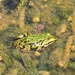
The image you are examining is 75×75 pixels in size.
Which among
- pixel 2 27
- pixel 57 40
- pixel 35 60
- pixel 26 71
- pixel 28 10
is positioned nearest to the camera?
pixel 26 71

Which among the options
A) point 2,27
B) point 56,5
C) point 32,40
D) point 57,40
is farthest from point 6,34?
point 56,5

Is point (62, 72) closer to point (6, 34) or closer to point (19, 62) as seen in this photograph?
point (19, 62)

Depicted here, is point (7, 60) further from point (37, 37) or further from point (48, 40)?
point (48, 40)

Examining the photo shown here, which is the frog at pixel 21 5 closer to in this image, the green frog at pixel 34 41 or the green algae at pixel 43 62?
the green frog at pixel 34 41

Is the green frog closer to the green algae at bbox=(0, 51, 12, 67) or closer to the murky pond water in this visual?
the murky pond water

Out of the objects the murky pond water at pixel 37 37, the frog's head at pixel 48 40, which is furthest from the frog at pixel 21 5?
the frog's head at pixel 48 40

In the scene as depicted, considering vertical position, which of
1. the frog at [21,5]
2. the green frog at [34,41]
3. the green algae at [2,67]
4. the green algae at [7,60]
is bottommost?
the green algae at [2,67]

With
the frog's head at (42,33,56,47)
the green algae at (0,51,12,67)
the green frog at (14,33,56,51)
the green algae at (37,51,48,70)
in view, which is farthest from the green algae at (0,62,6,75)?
the frog's head at (42,33,56,47)
